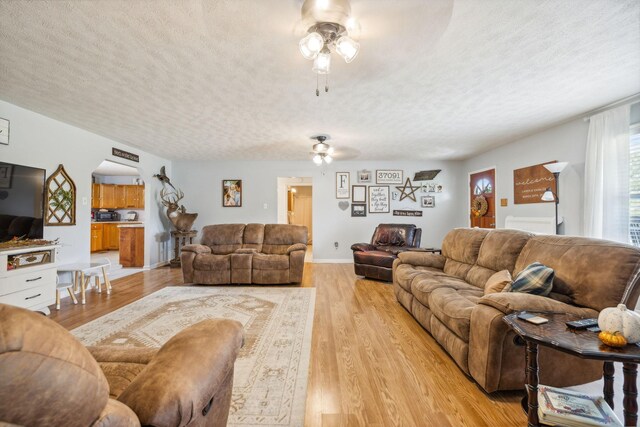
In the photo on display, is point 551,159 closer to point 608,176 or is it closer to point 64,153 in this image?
point 608,176

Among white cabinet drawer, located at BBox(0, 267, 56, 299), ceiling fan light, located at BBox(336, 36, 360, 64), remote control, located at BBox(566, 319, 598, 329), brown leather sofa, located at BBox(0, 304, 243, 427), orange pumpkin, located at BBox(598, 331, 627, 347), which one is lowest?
white cabinet drawer, located at BBox(0, 267, 56, 299)

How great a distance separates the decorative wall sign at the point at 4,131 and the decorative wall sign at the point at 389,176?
6.03 metres

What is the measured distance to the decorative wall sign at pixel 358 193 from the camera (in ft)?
21.7

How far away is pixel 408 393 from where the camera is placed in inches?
70.6

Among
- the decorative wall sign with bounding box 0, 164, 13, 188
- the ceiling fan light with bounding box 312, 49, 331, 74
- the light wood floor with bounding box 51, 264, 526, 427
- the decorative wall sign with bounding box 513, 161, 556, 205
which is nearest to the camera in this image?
the light wood floor with bounding box 51, 264, 526, 427

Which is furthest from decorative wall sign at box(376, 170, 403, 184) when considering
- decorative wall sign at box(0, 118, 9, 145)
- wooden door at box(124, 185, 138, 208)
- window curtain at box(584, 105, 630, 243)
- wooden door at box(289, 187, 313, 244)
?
wooden door at box(124, 185, 138, 208)

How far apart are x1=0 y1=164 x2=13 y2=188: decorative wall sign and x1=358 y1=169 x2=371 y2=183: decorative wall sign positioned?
5.66 m

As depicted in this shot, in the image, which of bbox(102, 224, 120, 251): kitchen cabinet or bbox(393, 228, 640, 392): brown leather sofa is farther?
bbox(102, 224, 120, 251): kitchen cabinet

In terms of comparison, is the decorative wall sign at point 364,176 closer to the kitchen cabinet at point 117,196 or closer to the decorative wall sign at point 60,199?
the decorative wall sign at point 60,199

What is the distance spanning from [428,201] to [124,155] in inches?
252

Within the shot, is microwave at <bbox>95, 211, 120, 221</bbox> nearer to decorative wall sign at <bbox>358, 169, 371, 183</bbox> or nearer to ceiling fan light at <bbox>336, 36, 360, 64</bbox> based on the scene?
decorative wall sign at <bbox>358, 169, 371, 183</bbox>

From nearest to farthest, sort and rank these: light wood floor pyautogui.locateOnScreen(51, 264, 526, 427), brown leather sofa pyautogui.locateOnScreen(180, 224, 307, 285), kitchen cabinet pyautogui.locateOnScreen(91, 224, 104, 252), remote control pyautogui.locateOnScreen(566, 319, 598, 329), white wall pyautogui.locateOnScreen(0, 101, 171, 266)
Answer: remote control pyautogui.locateOnScreen(566, 319, 598, 329)
light wood floor pyautogui.locateOnScreen(51, 264, 526, 427)
white wall pyautogui.locateOnScreen(0, 101, 171, 266)
brown leather sofa pyautogui.locateOnScreen(180, 224, 307, 285)
kitchen cabinet pyautogui.locateOnScreen(91, 224, 104, 252)

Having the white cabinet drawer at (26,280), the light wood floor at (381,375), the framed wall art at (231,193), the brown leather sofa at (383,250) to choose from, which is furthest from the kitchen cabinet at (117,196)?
the brown leather sofa at (383,250)

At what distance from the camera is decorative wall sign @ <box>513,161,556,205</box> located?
4176 millimetres
